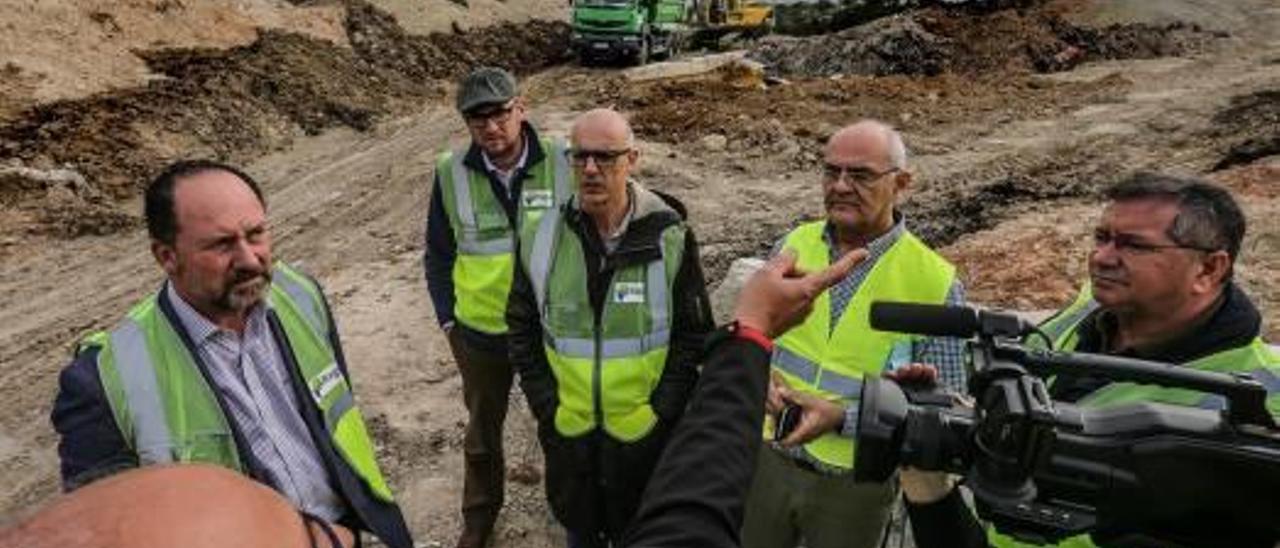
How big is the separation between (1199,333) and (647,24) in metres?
21.0

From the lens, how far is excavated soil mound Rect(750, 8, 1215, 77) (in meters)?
19.1

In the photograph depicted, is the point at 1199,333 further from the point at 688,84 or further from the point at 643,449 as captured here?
the point at 688,84

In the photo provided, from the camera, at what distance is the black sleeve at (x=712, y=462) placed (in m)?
1.57

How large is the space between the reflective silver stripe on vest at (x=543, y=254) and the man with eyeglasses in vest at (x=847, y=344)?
871mm

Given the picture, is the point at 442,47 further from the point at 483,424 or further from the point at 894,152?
the point at 894,152

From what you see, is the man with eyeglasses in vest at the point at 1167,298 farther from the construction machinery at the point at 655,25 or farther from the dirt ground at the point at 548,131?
the construction machinery at the point at 655,25

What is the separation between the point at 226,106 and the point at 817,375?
13641 millimetres

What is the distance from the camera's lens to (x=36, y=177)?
38.0 feet

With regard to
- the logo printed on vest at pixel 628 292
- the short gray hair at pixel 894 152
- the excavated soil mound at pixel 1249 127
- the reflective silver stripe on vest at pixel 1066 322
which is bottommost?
the excavated soil mound at pixel 1249 127

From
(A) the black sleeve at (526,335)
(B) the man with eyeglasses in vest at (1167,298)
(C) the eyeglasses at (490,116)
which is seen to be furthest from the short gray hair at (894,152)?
(C) the eyeglasses at (490,116)

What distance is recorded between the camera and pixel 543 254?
3.74 meters

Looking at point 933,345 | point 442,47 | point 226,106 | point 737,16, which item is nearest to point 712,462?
point 933,345

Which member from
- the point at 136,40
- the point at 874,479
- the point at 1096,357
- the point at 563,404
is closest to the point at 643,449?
the point at 563,404

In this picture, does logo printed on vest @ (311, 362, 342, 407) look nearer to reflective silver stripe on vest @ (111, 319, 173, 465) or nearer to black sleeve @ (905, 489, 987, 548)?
reflective silver stripe on vest @ (111, 319, 173, 465)
